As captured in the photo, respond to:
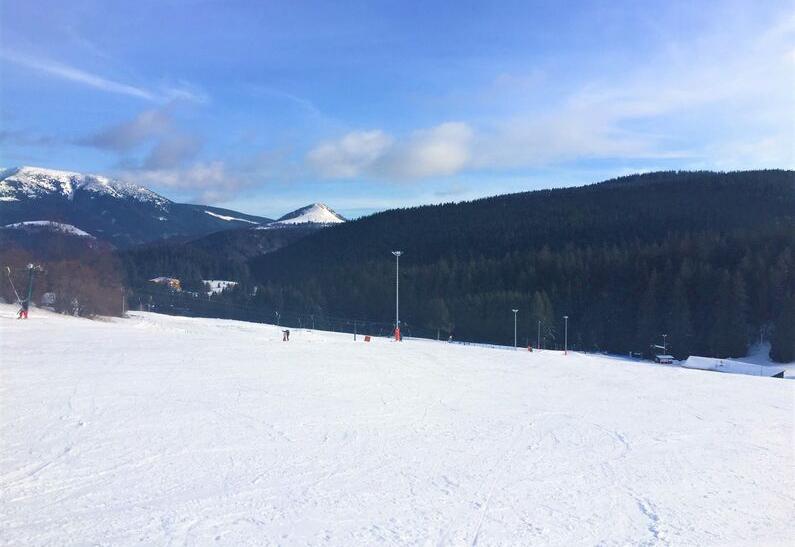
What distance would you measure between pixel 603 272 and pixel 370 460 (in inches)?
2412

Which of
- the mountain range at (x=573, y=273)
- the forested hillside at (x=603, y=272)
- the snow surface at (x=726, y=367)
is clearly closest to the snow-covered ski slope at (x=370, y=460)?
the snow surface at (x=726, y=367)

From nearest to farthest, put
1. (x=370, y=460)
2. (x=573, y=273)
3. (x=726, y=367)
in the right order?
(x=370, y=460), (x=726, y=367), (x=573, y=273)

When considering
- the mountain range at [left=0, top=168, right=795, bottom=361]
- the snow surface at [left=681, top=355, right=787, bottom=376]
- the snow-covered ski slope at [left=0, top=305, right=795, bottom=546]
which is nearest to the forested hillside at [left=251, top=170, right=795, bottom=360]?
the mountain range at [left=0, top=168, right=795, bottom=361]

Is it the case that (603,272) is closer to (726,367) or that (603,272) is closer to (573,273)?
(573,273)

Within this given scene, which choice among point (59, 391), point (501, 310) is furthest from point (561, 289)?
point (59, 391)

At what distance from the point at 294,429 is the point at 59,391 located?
191 inches

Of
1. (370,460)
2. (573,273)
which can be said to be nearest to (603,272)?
(573,273)

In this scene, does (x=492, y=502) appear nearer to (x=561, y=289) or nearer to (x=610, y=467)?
(x=610, y=467)

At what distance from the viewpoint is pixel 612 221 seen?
9856 centimetres

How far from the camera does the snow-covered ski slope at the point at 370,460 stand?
5.59 metres

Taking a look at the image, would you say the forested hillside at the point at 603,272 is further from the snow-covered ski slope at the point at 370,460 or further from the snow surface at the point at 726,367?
the snow-covered ski slope at the point at 370,460

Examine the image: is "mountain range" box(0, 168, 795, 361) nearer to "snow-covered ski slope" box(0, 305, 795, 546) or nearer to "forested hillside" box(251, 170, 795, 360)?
"forested hillside" box(251, 170, 795, 360)

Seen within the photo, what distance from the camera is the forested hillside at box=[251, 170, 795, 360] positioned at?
52375 millimetres

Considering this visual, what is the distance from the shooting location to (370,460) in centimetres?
776
